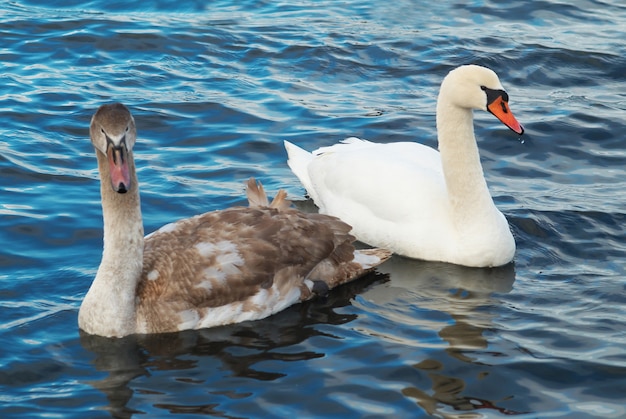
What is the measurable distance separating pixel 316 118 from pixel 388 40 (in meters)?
2.82

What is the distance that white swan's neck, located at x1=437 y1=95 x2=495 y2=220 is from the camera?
10.1m

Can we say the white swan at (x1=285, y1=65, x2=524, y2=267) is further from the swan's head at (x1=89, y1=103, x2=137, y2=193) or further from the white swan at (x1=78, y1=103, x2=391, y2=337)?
the swan's head at (x1=89, y1=103, x2=137, y2=193)

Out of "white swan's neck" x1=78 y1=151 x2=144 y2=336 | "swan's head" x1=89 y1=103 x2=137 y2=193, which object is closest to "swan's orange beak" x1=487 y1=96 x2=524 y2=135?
"white swan's neck" x1=78 y1=151 x2=144 y2=336

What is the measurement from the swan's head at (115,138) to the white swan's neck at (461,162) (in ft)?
10.3

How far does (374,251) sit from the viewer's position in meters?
10.0

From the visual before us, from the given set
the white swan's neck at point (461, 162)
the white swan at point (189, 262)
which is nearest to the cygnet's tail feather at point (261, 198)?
the white swan at point (189, 262)

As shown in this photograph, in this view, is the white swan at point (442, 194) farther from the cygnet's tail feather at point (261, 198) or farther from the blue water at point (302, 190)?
the cygnet's tail feather at point (261, 198)

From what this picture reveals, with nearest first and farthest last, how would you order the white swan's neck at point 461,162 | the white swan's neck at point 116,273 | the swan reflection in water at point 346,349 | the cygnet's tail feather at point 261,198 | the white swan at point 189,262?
1. the swan reflection in water at point 346,349
2. the white swan at point 189,262
3. the white swan's neck at point 116,273
4. the cygnet's tail feather at point 261,198
5. the white swan's neck at point 461,162

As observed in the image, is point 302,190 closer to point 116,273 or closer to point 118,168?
point 116,273

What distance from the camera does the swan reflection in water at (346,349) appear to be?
7.79 metres

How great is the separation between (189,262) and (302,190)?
3.22 m

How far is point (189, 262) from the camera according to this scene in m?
8.80

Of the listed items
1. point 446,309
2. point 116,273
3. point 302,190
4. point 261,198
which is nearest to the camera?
point 116,273

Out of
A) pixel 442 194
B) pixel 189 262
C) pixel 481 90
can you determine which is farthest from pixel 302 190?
pixel 189 262
